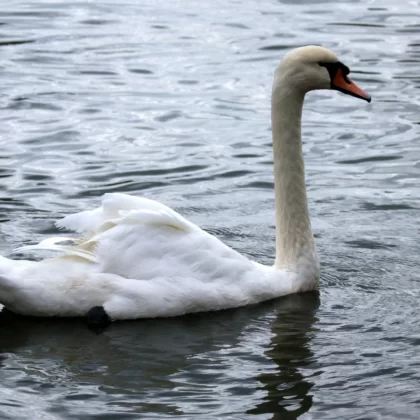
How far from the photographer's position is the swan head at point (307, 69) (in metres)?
8.29

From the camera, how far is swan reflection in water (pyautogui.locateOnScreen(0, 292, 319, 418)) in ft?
21.9

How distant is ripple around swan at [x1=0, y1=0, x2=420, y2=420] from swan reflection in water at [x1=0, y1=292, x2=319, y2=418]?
1cm

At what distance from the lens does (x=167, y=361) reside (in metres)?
7.27

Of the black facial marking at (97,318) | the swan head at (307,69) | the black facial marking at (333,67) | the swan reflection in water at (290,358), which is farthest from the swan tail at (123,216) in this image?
the black facial marking at (333,67)

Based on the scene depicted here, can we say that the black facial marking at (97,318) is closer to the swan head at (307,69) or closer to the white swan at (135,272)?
the white swan at (135,272)

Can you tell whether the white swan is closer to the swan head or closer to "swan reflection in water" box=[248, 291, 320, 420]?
the swan head

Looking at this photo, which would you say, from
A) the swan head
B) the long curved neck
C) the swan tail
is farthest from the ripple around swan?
the swan head

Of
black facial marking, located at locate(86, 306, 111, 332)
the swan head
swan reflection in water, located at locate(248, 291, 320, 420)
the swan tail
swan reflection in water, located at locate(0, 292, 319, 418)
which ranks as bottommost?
swan reflection in water, located at locate(248, 291, 320, 420)

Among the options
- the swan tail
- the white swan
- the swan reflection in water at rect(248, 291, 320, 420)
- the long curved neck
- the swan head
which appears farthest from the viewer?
the long curved neck

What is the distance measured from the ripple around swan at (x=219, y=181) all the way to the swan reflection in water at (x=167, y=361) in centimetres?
1

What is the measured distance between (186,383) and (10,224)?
3099mm

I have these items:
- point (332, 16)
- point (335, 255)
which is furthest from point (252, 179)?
point (332, 16)

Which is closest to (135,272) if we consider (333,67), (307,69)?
(307,69)

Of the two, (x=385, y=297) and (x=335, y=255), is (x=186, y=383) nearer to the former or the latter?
(x=385, y=297)
